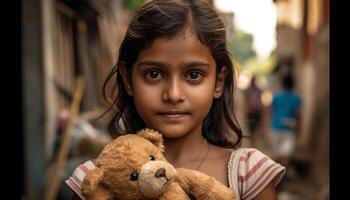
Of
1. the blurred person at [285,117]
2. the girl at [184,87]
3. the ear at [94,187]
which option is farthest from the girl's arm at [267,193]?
the blurred person at [285,117]

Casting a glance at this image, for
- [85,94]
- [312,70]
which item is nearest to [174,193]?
[85,94]

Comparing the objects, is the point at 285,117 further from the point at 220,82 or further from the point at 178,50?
the point at 178,50

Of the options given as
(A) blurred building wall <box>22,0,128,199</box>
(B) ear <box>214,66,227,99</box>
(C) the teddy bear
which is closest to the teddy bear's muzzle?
(C) the teddy bear

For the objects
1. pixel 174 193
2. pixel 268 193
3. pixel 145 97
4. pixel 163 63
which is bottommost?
pixel 268 193

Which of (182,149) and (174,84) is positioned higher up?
(174,84)

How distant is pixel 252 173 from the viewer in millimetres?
1897

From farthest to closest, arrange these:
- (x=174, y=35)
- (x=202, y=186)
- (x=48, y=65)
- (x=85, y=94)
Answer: (x=85, y=94) < (x=48, y=65) < (x=174, y=35) < (x=202, y=186)

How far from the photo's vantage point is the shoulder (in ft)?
6.17

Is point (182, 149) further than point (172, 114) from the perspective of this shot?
Yes

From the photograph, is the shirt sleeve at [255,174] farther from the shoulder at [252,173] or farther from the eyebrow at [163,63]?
the eyebrow at [163,63]

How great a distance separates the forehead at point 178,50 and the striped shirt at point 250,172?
33 cm

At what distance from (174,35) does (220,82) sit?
0.91ft

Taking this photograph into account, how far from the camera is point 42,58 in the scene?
237 inches
